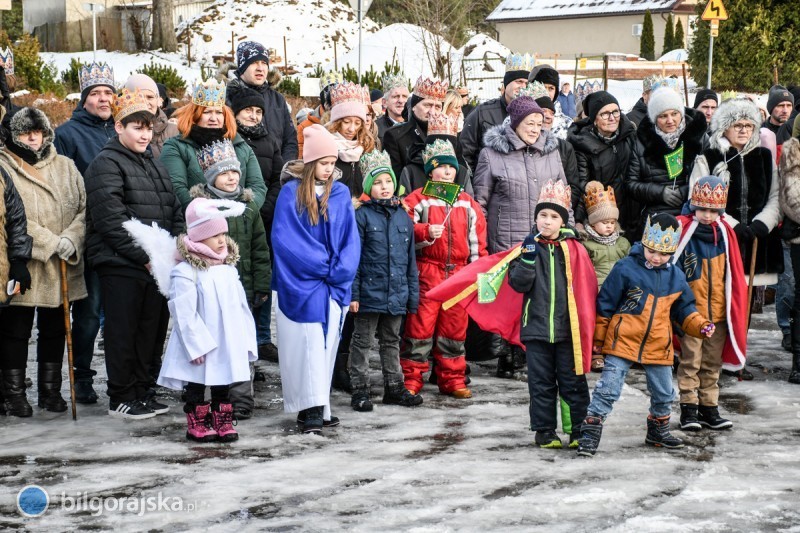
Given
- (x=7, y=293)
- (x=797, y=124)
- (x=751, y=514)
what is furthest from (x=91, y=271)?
(x=797, y=124)

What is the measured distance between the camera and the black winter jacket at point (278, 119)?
30.1ft

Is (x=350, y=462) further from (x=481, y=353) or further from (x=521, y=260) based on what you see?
(x=481, y=353)

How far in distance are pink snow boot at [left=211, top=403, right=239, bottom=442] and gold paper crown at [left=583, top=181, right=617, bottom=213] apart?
343cm

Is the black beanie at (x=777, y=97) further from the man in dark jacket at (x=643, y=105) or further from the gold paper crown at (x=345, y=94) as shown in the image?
the gold paper crown at (x=345, y=94)

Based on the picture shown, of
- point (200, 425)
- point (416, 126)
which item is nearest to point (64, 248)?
point (200, 425)

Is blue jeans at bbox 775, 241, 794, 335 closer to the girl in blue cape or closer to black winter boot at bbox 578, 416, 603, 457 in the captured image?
black winter boot at bbox 578, 416, 603, 457

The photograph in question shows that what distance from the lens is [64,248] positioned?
24.2 ft

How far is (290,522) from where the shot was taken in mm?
5223

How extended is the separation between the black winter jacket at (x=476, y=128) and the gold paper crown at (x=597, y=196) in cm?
108

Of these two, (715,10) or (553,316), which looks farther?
(715,10)

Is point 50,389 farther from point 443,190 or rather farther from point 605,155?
point 605,155

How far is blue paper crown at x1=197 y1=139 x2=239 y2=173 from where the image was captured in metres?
7.46

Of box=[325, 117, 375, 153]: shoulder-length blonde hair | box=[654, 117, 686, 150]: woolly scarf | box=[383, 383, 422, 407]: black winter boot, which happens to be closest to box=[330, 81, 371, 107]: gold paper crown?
box=[325, 117, 375, 153]: shoulder-length blonde hair

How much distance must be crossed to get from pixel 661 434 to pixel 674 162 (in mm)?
2863
